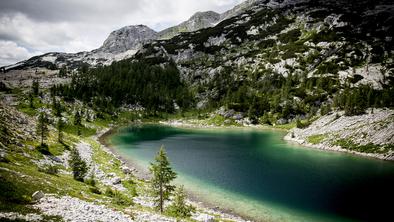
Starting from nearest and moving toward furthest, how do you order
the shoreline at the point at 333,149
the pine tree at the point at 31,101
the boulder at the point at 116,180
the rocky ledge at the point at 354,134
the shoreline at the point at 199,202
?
the shoreline at the point at 199,202 → the boulder at the point at 116,180 → the shoreline at the point at 333,149 → the rocky ledge at the point at 354,134 → the pine tree at the point at 31,101

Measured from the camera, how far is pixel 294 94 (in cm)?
17812

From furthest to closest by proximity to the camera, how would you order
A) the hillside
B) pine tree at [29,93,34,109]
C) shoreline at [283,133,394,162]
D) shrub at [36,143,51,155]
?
1. pine tree at [29,93,34,109]
2. shoreline at [283,133,394,162]
3. shrub at [36,143,51,155]
4. the hillside

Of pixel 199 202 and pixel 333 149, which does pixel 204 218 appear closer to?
pixel 199 202

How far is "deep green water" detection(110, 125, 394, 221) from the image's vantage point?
45.0 m

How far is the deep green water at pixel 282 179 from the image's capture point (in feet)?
148

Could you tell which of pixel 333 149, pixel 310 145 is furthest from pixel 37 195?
pixel 310 145

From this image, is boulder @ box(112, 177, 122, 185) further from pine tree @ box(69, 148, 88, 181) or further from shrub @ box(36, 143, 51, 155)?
shrub @ box(36, 143, 51, 155)

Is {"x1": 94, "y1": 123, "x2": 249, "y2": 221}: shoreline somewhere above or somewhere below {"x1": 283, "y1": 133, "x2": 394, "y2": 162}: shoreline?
below

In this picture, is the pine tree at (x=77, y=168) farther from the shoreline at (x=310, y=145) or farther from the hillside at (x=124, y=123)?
the shoreline at (x=310, y=145)

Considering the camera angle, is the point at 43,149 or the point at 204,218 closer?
the point at 204,218

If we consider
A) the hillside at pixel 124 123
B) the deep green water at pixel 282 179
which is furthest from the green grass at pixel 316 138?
the deep green water at pixel 282 179

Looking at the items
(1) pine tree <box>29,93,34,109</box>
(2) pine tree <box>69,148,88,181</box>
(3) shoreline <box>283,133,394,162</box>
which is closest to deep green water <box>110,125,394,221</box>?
(3) shoreline <box>283,133,394,162</box>

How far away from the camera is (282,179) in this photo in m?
61.2

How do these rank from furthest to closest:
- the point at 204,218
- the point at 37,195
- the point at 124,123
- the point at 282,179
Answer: the point at 124,123
the point at 282,179
the point at 204,218
the point at 37,195
